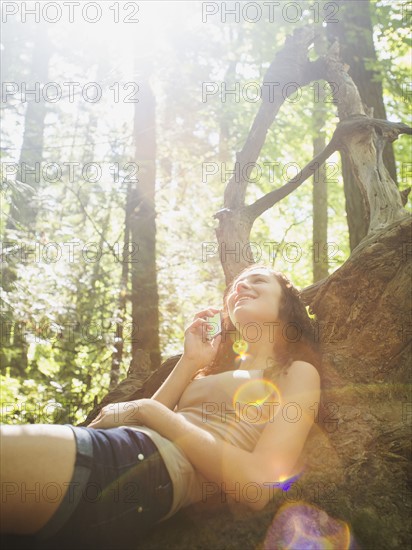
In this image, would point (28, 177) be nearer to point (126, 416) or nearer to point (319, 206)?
point (319, 206)

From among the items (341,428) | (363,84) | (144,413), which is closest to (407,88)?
(363,84)

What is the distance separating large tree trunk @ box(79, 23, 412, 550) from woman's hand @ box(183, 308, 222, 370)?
2.41 feet

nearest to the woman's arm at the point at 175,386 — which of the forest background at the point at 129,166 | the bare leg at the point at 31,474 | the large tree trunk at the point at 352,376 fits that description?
the large tree trunk at the point at 352,376

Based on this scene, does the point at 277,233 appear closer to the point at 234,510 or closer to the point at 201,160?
the point at 201,160

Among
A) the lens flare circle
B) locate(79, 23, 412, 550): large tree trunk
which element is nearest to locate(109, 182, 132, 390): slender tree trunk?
locate(79, 23, 412, 550): large tree trunk

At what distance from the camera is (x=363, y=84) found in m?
7.12

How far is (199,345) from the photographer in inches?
119

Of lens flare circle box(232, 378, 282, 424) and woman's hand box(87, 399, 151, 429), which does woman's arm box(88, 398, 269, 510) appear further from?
lens flare circle box(232, 378, 282, 424)

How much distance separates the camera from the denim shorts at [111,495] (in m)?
1.87

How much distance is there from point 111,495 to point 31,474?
0.32 meters

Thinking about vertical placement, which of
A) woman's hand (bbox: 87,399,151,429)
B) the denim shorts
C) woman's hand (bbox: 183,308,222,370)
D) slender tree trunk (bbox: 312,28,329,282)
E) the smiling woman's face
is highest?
slender tree trunk (bbox: 312,28,329,282)

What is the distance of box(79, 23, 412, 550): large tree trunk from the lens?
2.19m

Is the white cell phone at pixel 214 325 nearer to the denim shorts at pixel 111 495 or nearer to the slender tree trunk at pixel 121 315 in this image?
the denim shorts at pixel 111 495

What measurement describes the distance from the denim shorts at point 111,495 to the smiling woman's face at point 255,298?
98cm
